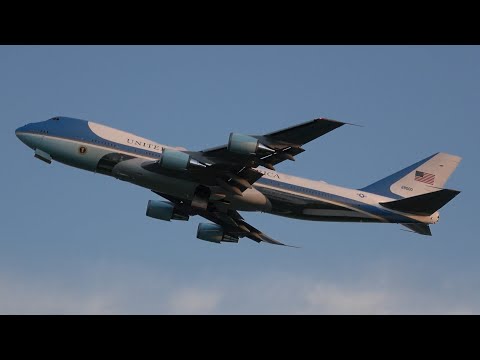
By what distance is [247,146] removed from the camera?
50625 mm

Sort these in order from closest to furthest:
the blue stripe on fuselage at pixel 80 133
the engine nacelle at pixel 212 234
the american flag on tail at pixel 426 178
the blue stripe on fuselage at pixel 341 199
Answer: the blue stripe on fuselage at pixel 80 133, the blue stripe on fuselage at pixel 341 199, the american flag on tail at pixel 426 178, the engine nacelle at pixel 212 234

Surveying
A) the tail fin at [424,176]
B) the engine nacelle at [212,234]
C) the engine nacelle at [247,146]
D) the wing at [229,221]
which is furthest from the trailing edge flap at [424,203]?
the engine nacelle at [212,234]

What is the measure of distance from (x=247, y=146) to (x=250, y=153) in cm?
49

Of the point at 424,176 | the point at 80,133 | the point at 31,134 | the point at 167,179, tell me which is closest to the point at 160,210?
the point at 167,179

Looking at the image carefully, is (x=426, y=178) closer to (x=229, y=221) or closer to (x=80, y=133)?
(x=229, y=221)

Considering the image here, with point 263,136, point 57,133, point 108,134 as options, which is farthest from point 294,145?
point 57,133

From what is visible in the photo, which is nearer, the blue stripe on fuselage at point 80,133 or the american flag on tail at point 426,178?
the blue stripe on fuselage at point 80,133

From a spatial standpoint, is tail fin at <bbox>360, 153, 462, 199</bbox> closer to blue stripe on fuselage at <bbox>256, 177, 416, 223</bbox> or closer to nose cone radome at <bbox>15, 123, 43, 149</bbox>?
blue stripe on fuselage at <bbox>256, 177, 416, 223</bbox>

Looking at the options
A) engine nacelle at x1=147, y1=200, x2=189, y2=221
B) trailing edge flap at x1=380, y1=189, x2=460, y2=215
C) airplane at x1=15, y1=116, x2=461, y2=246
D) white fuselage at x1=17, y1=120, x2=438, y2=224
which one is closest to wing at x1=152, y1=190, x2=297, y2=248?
airplane at x1=15, y1=116, x2=461, y2=246

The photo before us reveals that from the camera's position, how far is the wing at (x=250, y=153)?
48.9 metres

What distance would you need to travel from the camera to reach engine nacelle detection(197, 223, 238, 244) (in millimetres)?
63438

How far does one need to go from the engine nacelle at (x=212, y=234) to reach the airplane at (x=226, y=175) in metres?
3.32

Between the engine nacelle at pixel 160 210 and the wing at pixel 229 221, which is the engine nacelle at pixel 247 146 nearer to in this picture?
the wing at pixel 229 221

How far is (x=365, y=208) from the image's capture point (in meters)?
57.9
